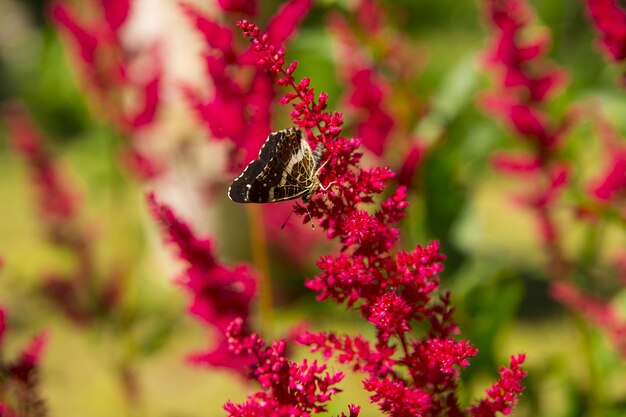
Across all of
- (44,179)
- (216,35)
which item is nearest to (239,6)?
(216,35)

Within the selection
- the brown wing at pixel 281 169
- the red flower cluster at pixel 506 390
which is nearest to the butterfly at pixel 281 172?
the brown wing at pixel 281 169

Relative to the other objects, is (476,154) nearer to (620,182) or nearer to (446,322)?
(620,182)

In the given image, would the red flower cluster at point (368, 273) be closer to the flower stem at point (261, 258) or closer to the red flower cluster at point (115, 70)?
the flower stem at point (261, 258)

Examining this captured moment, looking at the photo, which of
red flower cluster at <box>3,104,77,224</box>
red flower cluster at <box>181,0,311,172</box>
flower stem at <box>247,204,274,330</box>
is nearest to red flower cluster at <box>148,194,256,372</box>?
red flower cluster at <box>181,0,311,172</box>

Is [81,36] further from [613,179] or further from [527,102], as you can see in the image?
[613,179]

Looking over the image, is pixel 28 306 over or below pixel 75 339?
over

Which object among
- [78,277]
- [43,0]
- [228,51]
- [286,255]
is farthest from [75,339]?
[43,0]
